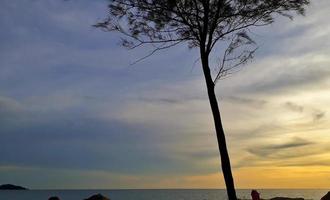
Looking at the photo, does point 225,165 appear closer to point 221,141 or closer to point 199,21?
point 221,141

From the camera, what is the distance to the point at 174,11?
62.4 feet

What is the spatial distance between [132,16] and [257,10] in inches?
168

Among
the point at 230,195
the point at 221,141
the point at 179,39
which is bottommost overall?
the point at 230,195

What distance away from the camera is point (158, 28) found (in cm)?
1970

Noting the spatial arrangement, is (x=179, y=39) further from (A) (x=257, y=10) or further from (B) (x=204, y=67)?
(A) (x=257, y=10)

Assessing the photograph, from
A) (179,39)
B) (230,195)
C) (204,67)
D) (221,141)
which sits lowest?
(230,195)

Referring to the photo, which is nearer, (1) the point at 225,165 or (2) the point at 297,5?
(1) the point at 225,165

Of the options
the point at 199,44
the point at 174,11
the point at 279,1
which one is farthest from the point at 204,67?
the point at 279,1

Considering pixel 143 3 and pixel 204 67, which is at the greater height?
pixel 143 3

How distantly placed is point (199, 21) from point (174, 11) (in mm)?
935

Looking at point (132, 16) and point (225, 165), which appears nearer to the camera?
point (225, 165)

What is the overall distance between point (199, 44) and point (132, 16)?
2.61 meters

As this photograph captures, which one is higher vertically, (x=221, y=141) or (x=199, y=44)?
(x=199, y=44)

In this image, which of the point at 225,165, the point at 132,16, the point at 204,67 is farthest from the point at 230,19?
the point at 225,165
